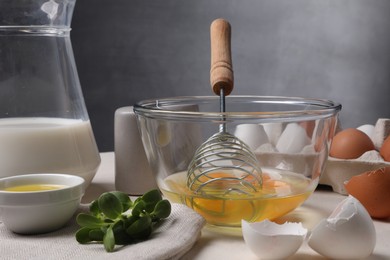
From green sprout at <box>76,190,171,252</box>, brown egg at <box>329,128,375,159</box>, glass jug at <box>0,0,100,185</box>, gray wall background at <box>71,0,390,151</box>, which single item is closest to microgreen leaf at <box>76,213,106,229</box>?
green sprout at <box>76,190,171,252</box>

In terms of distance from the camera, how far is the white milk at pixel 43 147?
1051 millimetres

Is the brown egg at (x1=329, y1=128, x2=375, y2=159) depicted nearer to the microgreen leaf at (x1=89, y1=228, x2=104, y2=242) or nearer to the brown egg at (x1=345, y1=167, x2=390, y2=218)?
the brown egg at (x1=345, y1=167, x2=390, y2=218)

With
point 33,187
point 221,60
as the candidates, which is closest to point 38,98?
point 33,187

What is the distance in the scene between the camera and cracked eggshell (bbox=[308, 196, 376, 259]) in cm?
79

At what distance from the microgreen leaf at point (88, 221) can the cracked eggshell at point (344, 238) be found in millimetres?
267

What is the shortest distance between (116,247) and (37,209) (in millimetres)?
131

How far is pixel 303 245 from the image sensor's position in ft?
2.83

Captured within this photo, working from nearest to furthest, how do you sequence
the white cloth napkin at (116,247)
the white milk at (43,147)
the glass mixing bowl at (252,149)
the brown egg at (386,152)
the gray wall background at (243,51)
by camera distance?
the white cloth napkin at (116,247) → the glass mixing bowl at (252,149) → the white milk at (43,147) → the brown egg at (386,152) → the gray wall background at (243,51)

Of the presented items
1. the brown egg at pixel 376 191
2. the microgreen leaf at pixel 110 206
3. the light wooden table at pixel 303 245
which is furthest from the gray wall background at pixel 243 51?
the microgreen leaf at pixel 110 206

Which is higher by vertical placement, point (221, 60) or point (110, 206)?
point (221, 60)

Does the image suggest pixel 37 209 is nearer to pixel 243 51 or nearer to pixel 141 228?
pixel 141 228

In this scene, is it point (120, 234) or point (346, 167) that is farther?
point (346, 167)

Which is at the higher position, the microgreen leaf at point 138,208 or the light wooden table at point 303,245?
the microgreen leaf at point 138,208

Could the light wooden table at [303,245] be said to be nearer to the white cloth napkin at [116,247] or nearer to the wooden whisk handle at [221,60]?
the white cloth napkin at [116,247]
